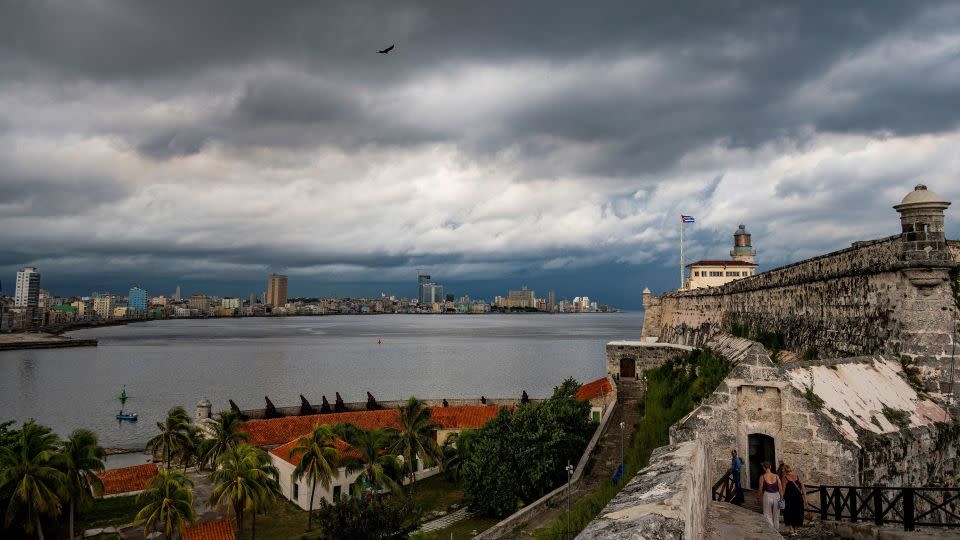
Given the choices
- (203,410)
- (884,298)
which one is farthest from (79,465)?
(884,298)

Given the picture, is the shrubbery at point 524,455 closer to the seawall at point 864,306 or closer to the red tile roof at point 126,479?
the seawall at point 864,306

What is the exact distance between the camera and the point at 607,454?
92.3ft

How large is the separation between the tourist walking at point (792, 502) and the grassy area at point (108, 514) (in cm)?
3514

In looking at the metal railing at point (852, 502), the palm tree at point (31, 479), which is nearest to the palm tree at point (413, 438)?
the palm tree at point (31, 479)

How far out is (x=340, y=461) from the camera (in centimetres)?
3484

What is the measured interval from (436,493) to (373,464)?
6.75 metres

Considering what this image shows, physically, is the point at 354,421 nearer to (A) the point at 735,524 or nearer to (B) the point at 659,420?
(B) the point at 659,420

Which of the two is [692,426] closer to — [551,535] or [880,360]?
[880,360]

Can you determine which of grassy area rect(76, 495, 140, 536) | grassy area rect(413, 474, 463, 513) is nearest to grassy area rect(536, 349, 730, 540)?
grassy area rect(413, 474, 463, 513)

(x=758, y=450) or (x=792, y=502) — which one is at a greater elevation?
(x=758, y=450)

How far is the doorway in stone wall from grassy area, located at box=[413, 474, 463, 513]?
2636cm

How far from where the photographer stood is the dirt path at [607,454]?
2264 cm

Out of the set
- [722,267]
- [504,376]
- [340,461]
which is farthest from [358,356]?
[340,461]

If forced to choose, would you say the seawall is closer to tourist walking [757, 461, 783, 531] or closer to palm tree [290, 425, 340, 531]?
tourist walking [757, 461, 783, 531]
